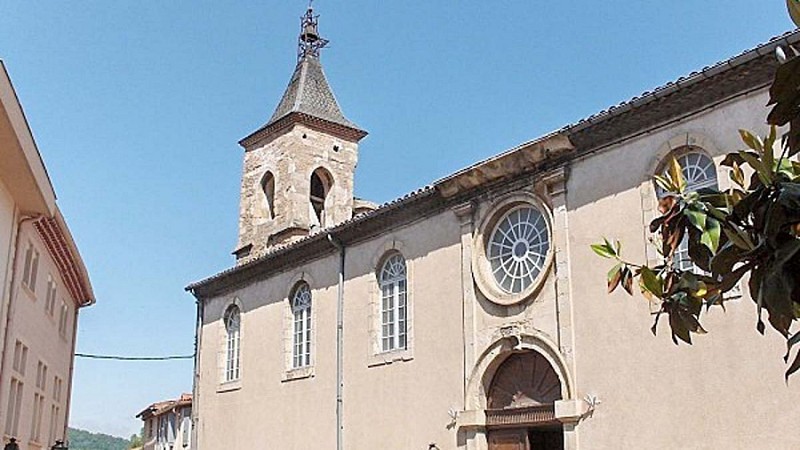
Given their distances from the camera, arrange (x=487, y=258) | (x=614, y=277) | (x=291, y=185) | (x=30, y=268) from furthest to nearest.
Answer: (x=291, y=185) < (x=487, y=258) < (x=30, y=268) < (x=614, y=277)

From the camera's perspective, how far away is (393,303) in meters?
15.6

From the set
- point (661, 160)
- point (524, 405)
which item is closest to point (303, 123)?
point (524, 405)

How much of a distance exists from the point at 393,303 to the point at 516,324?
11.7 ft

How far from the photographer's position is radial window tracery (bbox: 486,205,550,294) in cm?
1277

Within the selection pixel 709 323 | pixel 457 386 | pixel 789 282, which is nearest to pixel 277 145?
pixel 457 386

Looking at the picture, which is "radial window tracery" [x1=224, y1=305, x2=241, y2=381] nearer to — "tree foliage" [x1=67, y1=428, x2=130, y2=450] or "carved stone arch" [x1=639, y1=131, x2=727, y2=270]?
"carved stone arch" [x1=639, y1=131, x2=727, y2=270]

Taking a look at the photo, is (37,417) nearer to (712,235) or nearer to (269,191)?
(269,191)

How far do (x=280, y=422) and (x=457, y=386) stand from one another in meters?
5.76

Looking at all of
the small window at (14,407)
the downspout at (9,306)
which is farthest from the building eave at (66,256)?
the small window at (14,407)

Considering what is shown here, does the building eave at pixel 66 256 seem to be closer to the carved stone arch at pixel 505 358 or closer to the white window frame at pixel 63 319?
the white window frame at pixel 63 319

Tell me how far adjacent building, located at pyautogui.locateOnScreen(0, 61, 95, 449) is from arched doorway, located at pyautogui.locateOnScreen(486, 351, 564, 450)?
7015 millimetres

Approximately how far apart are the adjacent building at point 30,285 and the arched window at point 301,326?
15.0ft

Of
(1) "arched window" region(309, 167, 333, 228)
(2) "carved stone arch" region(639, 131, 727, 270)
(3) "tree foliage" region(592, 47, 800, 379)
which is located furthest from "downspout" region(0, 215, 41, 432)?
(1) "arched window" region(309, 167, 333, 228)

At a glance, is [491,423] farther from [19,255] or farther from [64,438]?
[64,438]
